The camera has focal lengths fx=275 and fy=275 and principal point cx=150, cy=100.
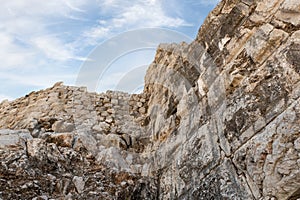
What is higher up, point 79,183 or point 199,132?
point 199,132

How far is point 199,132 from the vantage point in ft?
15.4

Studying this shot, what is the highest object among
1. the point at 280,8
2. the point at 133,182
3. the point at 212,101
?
the point at 280,8

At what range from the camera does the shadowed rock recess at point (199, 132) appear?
3225mm

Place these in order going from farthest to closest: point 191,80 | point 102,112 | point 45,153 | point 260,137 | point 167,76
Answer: point 102,112, point 167,76, point 191,80, point 45,153, point 260,137

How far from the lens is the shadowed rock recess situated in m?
3.22

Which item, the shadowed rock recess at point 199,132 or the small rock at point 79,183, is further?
the small rock at point 79,183

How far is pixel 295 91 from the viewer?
10.0 feet

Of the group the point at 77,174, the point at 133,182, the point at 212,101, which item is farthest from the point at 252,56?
the point at 77,174

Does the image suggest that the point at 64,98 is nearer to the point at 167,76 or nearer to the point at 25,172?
the point at 167,76

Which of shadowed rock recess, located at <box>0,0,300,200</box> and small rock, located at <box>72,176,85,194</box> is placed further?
small rock, located at <box>72,176,85,194</box>

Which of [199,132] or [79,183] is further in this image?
[79,183]

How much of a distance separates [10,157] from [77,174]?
1.22m

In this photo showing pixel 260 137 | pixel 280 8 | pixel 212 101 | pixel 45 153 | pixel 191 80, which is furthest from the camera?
pixel 191 80

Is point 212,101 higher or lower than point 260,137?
higher
